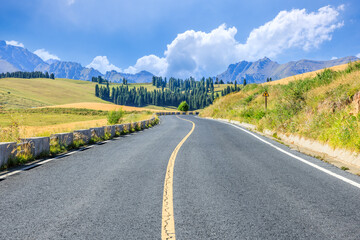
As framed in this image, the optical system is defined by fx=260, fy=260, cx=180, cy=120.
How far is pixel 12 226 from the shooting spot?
3.46m

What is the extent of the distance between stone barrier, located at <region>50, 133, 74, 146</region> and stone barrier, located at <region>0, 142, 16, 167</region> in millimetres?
2255

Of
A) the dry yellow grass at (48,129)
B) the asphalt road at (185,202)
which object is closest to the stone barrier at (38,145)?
the asphalt road at (185,202)

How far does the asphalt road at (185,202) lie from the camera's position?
3.32m

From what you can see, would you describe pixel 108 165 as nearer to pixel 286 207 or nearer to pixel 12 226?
pixel 12 226

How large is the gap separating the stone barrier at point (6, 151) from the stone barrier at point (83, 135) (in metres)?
3.96

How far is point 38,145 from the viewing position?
8398 millimetres

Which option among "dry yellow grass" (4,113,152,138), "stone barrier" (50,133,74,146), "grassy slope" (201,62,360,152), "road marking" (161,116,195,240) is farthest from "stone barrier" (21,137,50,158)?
"grassy slope" (201,62,360,152)

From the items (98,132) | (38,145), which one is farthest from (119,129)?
(38,145)

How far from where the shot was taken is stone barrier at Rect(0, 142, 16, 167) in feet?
22.0

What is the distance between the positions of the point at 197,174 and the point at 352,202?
122 inches

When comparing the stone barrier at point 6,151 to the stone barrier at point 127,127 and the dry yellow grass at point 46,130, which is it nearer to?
the dry yellow grass at point 46,130

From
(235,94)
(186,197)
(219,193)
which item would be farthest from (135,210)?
(235,94)

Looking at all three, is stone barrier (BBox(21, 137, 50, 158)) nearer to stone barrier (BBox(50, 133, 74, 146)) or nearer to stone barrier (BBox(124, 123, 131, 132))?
stone barrier (BBox(50, 133, 74, 146))

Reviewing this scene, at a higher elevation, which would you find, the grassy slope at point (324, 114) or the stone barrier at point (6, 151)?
the grassy slope at point (324, 114)
